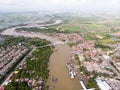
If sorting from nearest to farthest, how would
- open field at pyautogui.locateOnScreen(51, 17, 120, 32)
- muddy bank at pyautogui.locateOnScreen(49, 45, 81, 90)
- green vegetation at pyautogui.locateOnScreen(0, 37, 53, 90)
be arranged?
green vegetation at pyautogui.locateOnScreen(0, 37, 53, 90) < muddy bank at pyautogui.locateOnScreen(49, 45, 81, 90) < open field at pyautogui.locateOnScreen(51, 17, 120, 32)

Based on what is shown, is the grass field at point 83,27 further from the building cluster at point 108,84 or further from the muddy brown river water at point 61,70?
the building cluster at point 108,84

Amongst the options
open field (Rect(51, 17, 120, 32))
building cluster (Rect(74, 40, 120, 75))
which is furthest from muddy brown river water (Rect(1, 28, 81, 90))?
open field (Rect(51, 17, 120, 32))

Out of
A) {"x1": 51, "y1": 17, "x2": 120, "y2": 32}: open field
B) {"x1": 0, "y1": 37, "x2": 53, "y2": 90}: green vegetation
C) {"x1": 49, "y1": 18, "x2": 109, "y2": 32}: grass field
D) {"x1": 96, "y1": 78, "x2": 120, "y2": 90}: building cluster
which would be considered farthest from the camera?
{"x1": 49, "y1": 18, "x2": 109, "y2": 32}: grass field

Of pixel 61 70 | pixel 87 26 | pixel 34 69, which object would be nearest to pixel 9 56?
pixel 34 69

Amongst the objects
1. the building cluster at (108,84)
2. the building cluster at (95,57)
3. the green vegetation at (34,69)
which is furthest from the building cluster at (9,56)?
the building cluster at (108,84)

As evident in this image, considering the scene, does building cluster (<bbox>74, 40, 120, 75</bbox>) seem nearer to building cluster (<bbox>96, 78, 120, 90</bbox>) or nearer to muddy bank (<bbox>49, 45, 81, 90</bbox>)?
building cluster (<bbox>96, 78, 120, 90</bbox>)

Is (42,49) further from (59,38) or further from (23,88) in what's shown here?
(23,88)

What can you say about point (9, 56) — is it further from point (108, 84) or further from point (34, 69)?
point (108, 84)

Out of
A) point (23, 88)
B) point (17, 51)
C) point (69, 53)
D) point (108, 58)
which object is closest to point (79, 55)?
point (69, 53)
